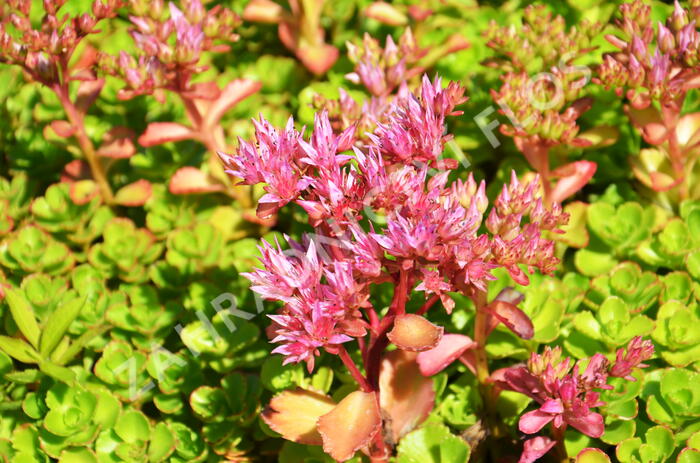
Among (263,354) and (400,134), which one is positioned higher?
(400,134)

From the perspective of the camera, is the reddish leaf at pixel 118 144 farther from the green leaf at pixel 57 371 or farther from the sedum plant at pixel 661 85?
the sedum plant at pixel 661 85

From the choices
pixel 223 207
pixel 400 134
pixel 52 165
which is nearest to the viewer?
pixel 400 134

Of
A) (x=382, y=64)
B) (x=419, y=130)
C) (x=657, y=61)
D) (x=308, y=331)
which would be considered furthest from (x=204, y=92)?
(x=657, y=61)

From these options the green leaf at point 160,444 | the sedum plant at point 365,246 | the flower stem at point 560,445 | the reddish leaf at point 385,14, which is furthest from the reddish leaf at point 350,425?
the reddish leaf at point 385,14

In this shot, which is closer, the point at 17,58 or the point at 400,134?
the point at 400,134

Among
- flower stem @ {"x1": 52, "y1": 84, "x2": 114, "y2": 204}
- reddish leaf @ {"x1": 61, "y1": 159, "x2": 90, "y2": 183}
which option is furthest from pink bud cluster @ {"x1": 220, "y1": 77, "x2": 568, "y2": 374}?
reddish leaf @ {"x1": 61, "y1": 159, "x2": 90, "y2": 183}

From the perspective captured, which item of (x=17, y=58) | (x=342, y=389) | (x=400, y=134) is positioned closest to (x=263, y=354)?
(x=342, y=389)

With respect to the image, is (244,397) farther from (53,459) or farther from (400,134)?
(400,134)

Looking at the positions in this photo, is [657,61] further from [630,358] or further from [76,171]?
[76,171]
